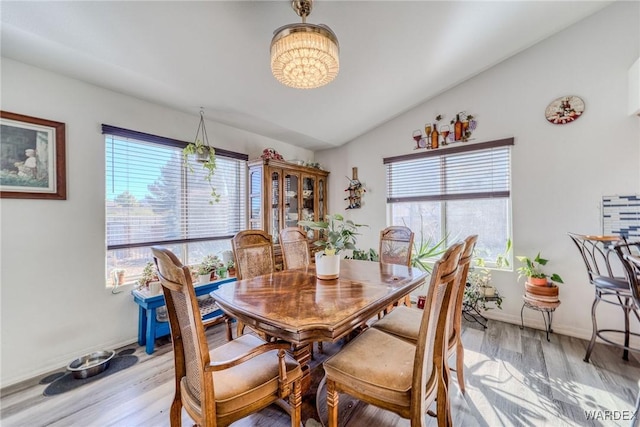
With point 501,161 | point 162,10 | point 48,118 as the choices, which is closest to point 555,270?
point 501,161

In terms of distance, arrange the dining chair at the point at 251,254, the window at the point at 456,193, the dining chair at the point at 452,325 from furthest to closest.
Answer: the window at the point at 456,193
the dining chair at the point at 251,254
the dining chair at the point at 452,325

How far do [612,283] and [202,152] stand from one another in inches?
155

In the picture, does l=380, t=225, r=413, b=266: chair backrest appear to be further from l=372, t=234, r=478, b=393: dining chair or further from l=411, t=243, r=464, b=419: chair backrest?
l=411, t=243, r=464, b=419: chair backrest

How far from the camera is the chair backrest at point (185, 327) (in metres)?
1.02

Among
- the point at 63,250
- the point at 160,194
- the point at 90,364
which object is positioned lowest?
the point at 90,364

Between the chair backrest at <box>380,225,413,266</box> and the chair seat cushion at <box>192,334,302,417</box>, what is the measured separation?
1695 millimetres

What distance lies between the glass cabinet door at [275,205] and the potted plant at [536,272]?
2874mm

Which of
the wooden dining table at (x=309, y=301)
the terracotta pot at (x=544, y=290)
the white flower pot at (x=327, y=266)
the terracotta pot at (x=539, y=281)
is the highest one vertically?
the white flower pot at (x=327, y=266)

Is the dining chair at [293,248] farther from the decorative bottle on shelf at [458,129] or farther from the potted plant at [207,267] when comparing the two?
the decorative bottle on shelf at [458,129]

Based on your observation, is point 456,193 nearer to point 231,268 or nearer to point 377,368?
point 377,368

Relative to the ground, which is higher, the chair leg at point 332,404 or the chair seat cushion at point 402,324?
the chair seat cushion at point 402,324

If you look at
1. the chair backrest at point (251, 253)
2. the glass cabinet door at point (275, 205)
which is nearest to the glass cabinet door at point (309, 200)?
the glass cabinet door at point (275, 205)

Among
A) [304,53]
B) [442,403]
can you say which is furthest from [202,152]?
[442,403]

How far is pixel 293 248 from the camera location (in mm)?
2682
